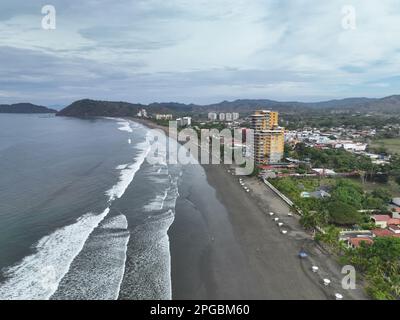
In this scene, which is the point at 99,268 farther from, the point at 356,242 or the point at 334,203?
the point at 334,203

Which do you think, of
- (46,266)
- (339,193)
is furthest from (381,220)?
(46,266)

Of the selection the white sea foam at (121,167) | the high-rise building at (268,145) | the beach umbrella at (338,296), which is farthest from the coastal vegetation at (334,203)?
the white sea foam at (121,167)

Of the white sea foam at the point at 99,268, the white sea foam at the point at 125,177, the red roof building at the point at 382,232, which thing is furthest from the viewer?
the white sea foam at the point at 125,177

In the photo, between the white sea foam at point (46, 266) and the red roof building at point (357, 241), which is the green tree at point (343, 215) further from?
the white sea foam at point (46, 266)

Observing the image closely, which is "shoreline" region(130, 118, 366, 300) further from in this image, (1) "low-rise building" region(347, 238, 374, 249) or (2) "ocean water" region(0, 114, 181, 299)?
(1) "low-rise building" region(347, 238, 374, 249)

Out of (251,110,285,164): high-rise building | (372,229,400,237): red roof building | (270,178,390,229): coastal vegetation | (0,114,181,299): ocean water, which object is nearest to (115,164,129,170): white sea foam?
(0,114,181,299): ocean water

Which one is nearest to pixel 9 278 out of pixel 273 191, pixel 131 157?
pixel 273 191
